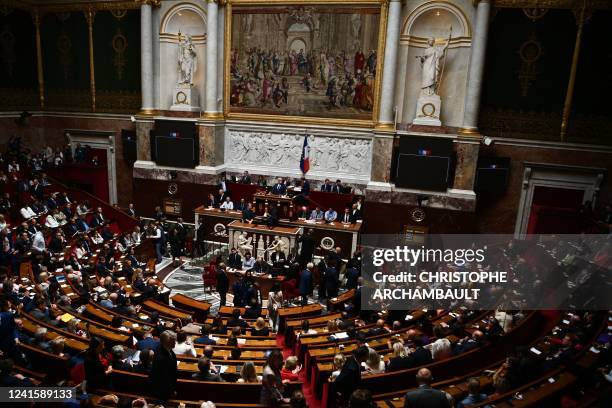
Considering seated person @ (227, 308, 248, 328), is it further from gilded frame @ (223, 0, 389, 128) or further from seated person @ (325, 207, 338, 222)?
gilded frame @ (223, 0, 389, 128)

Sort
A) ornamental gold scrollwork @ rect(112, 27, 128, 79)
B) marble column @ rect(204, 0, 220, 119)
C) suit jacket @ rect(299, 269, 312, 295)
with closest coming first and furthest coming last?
suit jacket @ rect(299, 269, 312, 295), marble column @ rect(204, 0, 220, 119), ornamental gold scrollwork @ rect(112, 27, 128, 79)

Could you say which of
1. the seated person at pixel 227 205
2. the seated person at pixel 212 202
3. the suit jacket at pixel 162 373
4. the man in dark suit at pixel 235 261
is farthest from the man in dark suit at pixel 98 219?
the suit jacket at pixel 162 373

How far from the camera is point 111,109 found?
2314cm

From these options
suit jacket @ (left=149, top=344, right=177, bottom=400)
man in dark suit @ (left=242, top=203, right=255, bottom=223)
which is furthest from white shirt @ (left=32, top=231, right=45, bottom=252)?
suit jacket @ (left=149, top=344, right=177, bottom=400)

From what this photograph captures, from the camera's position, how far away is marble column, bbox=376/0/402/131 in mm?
18391

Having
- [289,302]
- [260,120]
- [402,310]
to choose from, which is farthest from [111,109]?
[402,310]

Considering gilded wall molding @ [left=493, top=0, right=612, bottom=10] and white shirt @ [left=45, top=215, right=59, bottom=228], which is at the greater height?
gilded wall molding @ [left=493, top=0, right=612, bottom=10]

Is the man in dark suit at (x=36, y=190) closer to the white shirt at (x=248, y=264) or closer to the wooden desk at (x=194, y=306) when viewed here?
the white shirt at (x=248, y=264)

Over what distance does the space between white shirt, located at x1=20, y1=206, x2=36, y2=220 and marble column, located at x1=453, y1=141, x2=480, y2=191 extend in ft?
55.7

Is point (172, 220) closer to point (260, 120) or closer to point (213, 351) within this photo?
point (260, 120)

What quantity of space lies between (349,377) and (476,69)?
49.0ft

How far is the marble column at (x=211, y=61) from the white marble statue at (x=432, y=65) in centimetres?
927

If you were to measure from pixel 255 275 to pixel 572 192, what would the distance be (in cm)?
1305

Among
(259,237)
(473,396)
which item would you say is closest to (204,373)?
(473,396)
